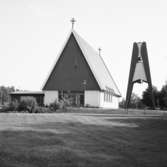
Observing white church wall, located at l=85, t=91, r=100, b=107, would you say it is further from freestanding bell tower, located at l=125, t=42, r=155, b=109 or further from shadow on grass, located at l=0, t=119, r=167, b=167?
shadow on grass, located at l=0, t=119, r=167, b=167

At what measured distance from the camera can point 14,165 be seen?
5250mm

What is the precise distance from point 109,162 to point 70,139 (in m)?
2.60

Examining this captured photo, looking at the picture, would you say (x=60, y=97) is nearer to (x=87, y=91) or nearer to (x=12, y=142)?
(x=87, y=91)

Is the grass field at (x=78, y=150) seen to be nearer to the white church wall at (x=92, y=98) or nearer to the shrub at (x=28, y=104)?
the shrub at (x=28, y=104)

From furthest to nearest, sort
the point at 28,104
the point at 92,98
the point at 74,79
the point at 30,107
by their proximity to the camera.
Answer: the point at 74,79 < the point at 92,98 < the point at 28,104 < the point at 30,107

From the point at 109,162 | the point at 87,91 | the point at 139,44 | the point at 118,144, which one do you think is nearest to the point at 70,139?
the point at 118,144

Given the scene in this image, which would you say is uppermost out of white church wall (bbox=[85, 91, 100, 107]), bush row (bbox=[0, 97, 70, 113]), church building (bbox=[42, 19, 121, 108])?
church building (bbox=[42, 19, 121, 108])

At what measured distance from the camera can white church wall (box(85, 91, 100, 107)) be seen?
107ft

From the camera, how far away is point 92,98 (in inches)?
1294

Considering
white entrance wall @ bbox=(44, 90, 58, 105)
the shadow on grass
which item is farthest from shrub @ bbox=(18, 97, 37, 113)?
the shadow on grass

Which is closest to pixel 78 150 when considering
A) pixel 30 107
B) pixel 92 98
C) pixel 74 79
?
pixel 30 107

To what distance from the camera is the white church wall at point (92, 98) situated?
32.7 meters

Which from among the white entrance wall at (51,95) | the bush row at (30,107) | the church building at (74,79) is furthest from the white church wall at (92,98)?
the bush row at (30,107)

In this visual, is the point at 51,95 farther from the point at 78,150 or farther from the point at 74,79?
the point at 78,150
